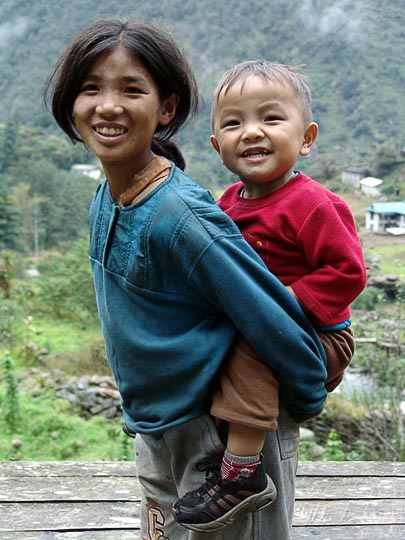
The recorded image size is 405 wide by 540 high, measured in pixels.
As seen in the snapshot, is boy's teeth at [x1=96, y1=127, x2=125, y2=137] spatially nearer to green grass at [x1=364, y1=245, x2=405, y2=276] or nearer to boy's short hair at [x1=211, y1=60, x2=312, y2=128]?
boy's short hair at [x1=211, y1=60, x2=312, y2=128]

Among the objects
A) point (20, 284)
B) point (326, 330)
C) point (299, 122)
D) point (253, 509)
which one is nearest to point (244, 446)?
point (253, 509)

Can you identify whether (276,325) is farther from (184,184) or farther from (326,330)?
(184,184)

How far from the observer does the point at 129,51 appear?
1.25m

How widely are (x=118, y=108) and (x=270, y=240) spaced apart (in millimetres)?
366

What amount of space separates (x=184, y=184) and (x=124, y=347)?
0.33 m

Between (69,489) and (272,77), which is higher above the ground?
(272,77)

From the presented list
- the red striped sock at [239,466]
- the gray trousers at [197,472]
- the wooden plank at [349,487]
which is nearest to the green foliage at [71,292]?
the wooden plank at [349,487]

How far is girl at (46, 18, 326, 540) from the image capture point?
1235 millimetres

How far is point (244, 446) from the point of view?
129 centimetres

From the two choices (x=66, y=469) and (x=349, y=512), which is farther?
(x=66, y=469)

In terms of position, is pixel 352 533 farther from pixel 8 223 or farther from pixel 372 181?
pixel 8 223

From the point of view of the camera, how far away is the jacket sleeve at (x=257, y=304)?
1218mm

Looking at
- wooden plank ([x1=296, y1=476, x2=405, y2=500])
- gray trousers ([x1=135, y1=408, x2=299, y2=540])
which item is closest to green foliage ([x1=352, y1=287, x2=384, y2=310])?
wooden plank ([x1=296, y1=476, x2=405, y2=500])

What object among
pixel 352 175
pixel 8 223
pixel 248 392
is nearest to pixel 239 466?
pixel 248 392
